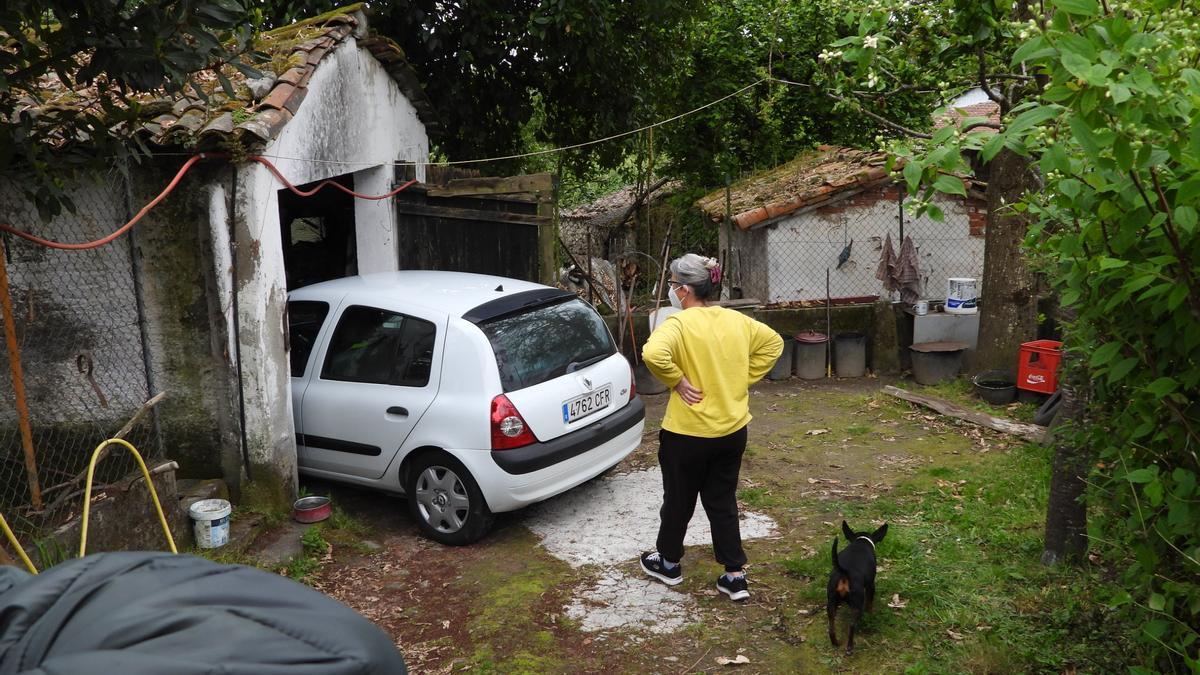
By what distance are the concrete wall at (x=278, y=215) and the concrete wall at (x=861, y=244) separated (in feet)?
18.7

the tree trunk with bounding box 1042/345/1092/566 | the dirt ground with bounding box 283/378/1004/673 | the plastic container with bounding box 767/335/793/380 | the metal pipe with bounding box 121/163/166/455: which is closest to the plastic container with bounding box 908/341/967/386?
the plastic container with bounding box 767/335/793/380

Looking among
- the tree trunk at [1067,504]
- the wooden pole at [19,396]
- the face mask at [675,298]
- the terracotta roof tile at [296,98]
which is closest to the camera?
the wooden pole at [19,396]

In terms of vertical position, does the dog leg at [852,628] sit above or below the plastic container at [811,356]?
below

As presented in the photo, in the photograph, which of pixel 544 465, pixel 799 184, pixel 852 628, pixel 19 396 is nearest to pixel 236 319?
pixel 19 396

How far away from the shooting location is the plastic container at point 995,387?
9406mm

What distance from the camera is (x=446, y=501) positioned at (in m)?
6.10

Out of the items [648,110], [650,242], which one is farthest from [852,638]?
Result: [650,242]

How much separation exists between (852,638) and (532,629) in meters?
1.64

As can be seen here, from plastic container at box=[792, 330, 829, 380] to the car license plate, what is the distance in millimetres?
4908

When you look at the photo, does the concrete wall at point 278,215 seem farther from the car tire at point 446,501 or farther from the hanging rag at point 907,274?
the hanging rag at point 907,274

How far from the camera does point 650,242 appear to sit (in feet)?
62.0

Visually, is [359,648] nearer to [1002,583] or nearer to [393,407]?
[1002,583]

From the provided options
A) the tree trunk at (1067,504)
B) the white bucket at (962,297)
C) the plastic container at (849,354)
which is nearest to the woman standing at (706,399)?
the tree trunk at (1067,504)

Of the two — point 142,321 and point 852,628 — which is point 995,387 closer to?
point 852,628
